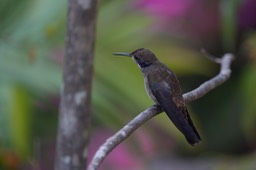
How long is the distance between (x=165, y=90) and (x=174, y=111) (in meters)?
0.10

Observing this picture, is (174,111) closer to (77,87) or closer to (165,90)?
(165,90)

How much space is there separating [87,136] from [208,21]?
77.0 inches

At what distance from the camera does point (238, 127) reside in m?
3.59

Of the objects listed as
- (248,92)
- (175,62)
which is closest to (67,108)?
(248,92)

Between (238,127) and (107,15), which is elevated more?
(107,15)

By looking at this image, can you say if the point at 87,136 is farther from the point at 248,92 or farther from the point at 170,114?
the point at 248,92

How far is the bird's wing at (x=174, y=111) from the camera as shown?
1406 millimetres

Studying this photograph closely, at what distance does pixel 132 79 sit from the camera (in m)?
2.63

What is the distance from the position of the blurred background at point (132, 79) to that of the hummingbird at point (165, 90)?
0.31 meters

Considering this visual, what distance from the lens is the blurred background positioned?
94.5 inches

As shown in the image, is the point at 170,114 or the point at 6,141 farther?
the point at 6,141

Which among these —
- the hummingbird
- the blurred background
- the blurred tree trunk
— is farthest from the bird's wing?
the blurred background

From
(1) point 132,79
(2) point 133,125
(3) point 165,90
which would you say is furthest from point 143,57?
(1) point 132,79

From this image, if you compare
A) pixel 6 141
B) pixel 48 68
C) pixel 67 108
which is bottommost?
pixel 67 108
